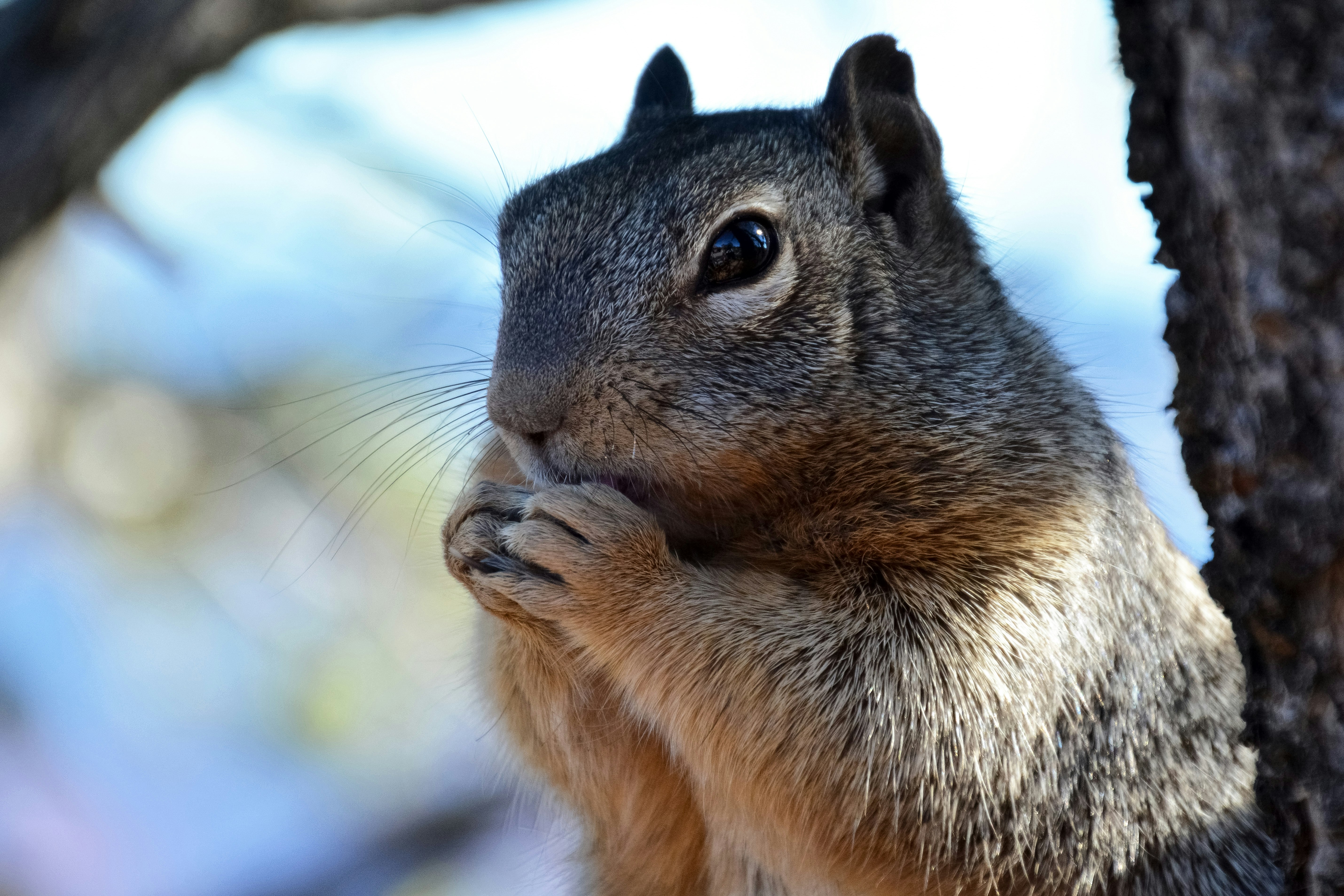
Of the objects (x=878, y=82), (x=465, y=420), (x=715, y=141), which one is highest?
(x=878, y=82)

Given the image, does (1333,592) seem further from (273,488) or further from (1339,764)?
(273,488)

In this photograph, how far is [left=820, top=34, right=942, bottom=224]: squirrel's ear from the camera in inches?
137

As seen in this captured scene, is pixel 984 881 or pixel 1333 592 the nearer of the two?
pixel 1333 592

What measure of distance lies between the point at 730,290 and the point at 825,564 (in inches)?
30.3

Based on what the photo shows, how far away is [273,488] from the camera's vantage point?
26.9ft

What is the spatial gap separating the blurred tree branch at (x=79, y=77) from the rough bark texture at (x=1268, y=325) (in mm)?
4532

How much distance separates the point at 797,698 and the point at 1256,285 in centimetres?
145

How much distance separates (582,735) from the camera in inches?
132

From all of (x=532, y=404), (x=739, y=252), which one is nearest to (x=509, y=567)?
(x=532, y=404)

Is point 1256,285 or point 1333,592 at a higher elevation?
point 1256,285

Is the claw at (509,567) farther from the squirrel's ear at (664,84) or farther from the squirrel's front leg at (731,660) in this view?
the squirrel's ear at (664,84)

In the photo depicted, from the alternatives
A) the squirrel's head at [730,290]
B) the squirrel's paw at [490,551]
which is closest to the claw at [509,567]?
the squirrel's paw at [490,551]

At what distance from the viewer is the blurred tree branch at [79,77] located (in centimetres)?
504

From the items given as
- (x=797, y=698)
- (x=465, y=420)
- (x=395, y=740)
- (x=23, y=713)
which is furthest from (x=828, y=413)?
(x=23, y=713)
